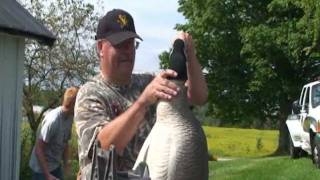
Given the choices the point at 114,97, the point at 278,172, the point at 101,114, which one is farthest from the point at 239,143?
the point at 101,114

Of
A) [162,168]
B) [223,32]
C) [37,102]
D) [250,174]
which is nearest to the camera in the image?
[162,168]

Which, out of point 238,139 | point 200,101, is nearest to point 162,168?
point 200,101

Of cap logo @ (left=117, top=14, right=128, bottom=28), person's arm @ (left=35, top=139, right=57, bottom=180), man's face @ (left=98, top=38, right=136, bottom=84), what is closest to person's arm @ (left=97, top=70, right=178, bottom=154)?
man's face @ (left=98, top=38, right=136, bottom=84)

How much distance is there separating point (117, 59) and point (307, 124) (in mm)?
15064

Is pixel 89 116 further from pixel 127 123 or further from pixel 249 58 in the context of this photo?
pixel 249 58

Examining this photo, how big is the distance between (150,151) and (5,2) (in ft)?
34.4

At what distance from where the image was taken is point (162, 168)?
10.1 feet

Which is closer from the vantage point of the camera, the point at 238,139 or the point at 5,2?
the point at 5,2

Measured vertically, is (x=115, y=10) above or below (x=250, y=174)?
above

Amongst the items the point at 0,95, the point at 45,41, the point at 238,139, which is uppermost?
the point at 45,41

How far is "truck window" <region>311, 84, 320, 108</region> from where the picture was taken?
63.2 feet

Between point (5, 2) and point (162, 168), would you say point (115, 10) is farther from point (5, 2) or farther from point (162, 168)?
point (5, 2)

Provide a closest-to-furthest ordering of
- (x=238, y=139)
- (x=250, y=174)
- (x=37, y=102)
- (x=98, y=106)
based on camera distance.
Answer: (x=98, y=106)
(x=250, y=174)
(x=37, y=102)
(x=238, y=139)

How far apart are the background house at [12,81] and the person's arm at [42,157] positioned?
3.63m
